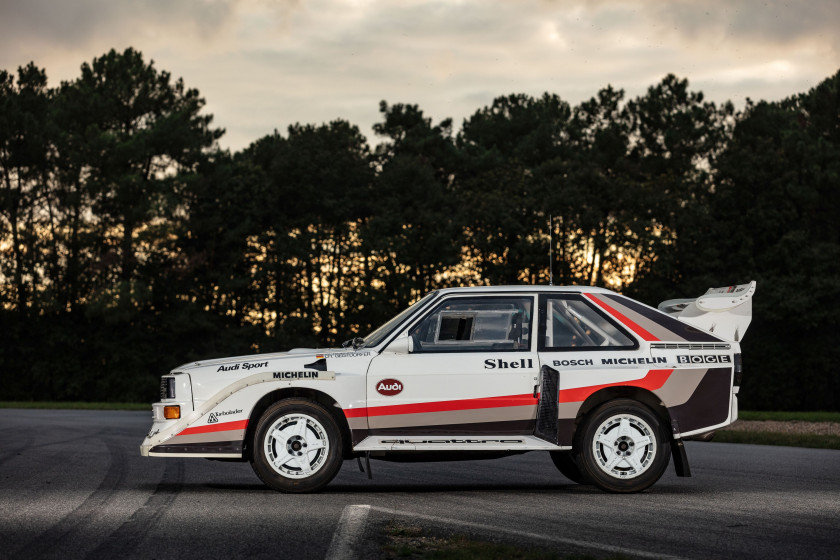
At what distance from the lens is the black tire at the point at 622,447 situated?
10430 mm

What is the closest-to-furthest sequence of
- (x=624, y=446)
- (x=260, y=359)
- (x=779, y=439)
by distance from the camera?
(x=260, y=359), (x=624, y=446), (x=779, y=439)

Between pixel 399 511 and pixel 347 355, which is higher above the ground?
pixel 347 355

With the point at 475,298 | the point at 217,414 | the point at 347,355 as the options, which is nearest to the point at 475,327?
the point at 475,298

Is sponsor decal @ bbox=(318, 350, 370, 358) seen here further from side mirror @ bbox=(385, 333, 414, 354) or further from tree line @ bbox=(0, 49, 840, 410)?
tree line @ bbox=(0, 49, 840, 410)

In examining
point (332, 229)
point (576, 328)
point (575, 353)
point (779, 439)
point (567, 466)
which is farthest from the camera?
point (332, 229)

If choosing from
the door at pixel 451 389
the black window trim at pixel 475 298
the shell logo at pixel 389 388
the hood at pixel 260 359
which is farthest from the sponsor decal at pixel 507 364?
the hood at pixel 260 359

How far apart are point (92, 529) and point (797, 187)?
5014 cm

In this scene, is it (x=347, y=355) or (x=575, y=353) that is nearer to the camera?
(x=347, y=355)

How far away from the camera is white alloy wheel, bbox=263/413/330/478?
10188mm

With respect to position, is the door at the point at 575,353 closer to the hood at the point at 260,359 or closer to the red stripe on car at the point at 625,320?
the red stripe on car at the point at 625,320

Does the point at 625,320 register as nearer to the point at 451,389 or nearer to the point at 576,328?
the point at 576,328

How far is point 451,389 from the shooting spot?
1034 cm

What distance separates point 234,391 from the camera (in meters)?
10.4

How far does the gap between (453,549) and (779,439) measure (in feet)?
45.9
